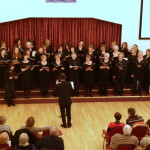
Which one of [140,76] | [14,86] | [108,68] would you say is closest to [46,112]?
[14,86]

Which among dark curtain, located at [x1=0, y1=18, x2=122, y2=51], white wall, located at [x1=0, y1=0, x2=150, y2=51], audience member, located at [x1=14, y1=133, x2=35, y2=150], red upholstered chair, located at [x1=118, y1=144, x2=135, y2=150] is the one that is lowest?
red upholstered chair, located at [x1=118, y1=144, x2=135, y2=150]

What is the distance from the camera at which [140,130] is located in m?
6.30

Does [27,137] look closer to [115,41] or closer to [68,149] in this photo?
[68,149]

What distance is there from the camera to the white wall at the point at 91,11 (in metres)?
10.8

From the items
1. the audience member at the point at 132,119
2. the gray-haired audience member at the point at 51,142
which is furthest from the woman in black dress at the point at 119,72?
the gray-haired audience member at the point at 51,142

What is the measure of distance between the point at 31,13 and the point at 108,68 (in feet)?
10.5

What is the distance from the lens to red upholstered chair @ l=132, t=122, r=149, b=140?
6281 mm

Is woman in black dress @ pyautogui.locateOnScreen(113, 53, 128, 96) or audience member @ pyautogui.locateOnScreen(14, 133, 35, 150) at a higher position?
woman in black dress @ pyautogui.locateOnScreen(113, 53, 128, 96)

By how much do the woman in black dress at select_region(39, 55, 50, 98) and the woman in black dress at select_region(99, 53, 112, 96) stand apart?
161 centimetres

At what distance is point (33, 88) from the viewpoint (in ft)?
35.0

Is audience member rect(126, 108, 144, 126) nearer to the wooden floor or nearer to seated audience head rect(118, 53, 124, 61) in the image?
the wooden floor

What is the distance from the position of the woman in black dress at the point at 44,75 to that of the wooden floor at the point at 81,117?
51cm

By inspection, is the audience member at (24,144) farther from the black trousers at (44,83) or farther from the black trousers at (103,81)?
the black trousers at (103,81)

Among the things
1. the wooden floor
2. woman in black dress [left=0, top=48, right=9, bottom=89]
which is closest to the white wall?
woman in black dress [left=0, top=48, right=9, bottom=89]
